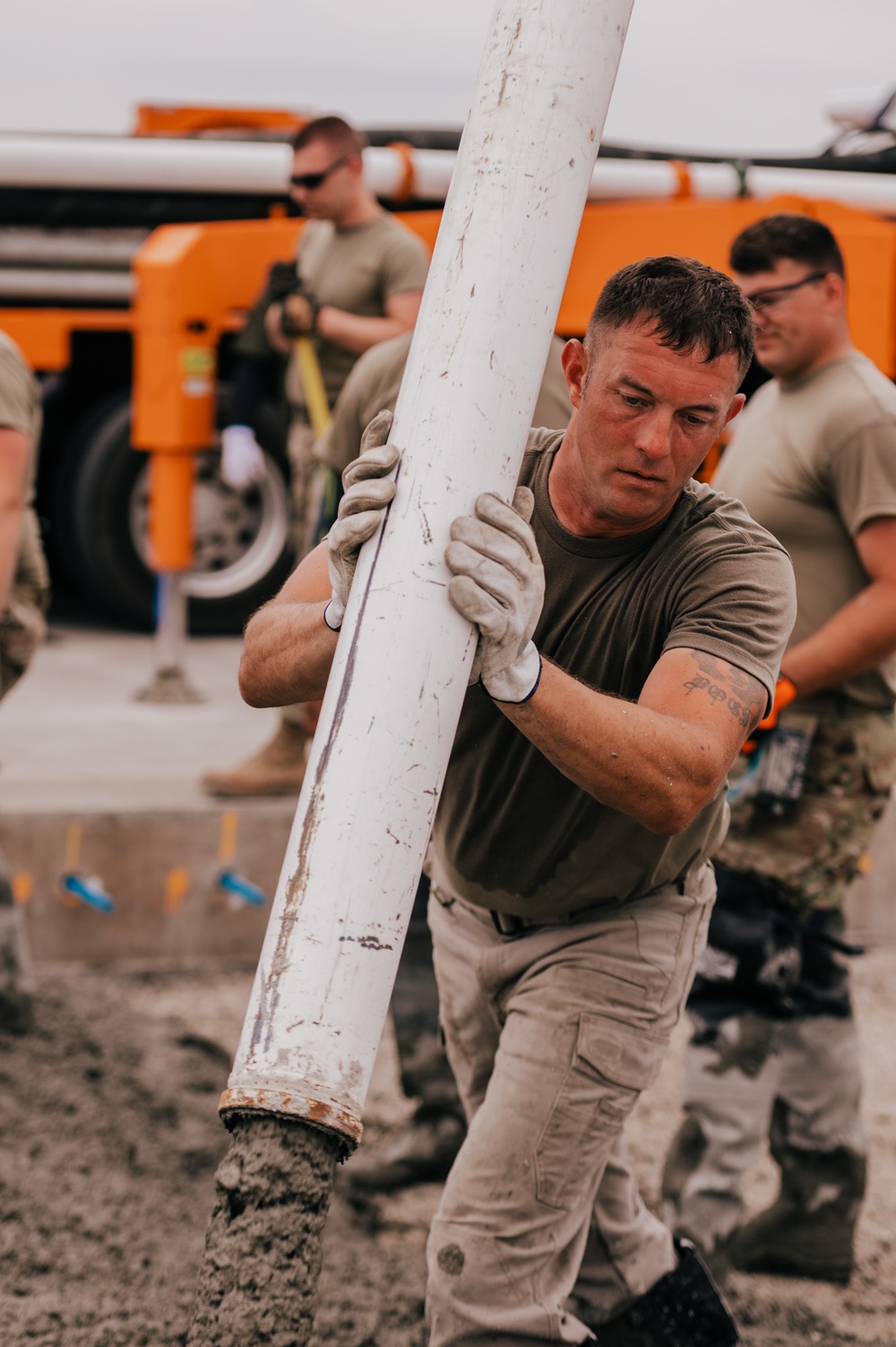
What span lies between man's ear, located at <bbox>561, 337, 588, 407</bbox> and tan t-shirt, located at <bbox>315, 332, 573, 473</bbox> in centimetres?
125

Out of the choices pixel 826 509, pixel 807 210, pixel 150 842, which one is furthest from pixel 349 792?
pixel 807 210

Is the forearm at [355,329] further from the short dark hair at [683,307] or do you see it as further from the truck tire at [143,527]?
the short dark hair at [683,307]

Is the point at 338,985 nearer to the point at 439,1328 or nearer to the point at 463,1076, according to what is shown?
the point at 439,1328

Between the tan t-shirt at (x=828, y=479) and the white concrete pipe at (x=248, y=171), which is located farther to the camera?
the white concrete pipe at (x=248, y=171)

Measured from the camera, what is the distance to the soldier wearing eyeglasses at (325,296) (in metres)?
5.26

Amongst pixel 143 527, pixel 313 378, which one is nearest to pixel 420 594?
pixel 313 378

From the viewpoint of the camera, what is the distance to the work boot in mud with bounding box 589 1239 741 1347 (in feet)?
9.49

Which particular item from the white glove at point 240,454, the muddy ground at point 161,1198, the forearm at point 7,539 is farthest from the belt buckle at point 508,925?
the white glove at point 240,454

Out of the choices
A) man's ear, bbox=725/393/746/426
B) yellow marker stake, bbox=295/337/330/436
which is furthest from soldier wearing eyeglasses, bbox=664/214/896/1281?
yellow marker stake, bbox=295/337/330/436

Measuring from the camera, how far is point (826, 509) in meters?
3.53

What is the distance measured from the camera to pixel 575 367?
2.44 m

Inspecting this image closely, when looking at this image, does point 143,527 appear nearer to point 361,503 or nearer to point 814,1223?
point 814,1223

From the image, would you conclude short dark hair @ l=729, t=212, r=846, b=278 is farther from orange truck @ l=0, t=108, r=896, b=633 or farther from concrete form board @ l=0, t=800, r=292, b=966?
concrete form board @ l=0, t=800, r=292, b=966

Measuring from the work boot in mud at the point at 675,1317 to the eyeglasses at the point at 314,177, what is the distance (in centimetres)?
370
